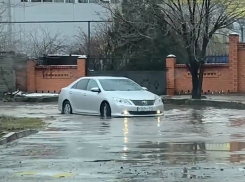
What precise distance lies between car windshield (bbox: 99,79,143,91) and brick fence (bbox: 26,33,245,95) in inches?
516

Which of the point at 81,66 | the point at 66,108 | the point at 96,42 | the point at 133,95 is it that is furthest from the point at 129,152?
the point at 96,42

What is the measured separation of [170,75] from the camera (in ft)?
117

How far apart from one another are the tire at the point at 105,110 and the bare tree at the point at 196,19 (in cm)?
903

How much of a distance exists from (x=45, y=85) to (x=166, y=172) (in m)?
29.5

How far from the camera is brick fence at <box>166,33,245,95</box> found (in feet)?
113

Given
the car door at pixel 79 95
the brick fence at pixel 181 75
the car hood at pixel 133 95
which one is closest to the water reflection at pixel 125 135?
the car hood at pixel 133 95

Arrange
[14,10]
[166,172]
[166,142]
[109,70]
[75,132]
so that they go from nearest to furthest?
[166,172]
[166,142]
[75,132]
[109,70]
[14,10]

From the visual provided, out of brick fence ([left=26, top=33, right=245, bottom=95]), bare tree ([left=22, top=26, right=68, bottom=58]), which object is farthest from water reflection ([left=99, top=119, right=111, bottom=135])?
bare tree ([left=22, top=26, right=68, bottom=58])

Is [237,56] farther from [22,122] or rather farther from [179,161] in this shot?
[179,161]

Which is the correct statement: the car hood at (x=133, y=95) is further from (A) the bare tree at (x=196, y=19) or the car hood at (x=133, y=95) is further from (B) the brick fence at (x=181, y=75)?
(B) the brick fence at (x=181, y=75)

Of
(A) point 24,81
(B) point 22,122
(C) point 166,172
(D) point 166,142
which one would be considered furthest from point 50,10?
(C) point 166,172

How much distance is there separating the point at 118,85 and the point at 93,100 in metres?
1.06

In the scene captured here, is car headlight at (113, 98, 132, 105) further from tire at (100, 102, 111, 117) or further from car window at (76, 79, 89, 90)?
car window at (76, 79, 89, 90)

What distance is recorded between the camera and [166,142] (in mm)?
13633
